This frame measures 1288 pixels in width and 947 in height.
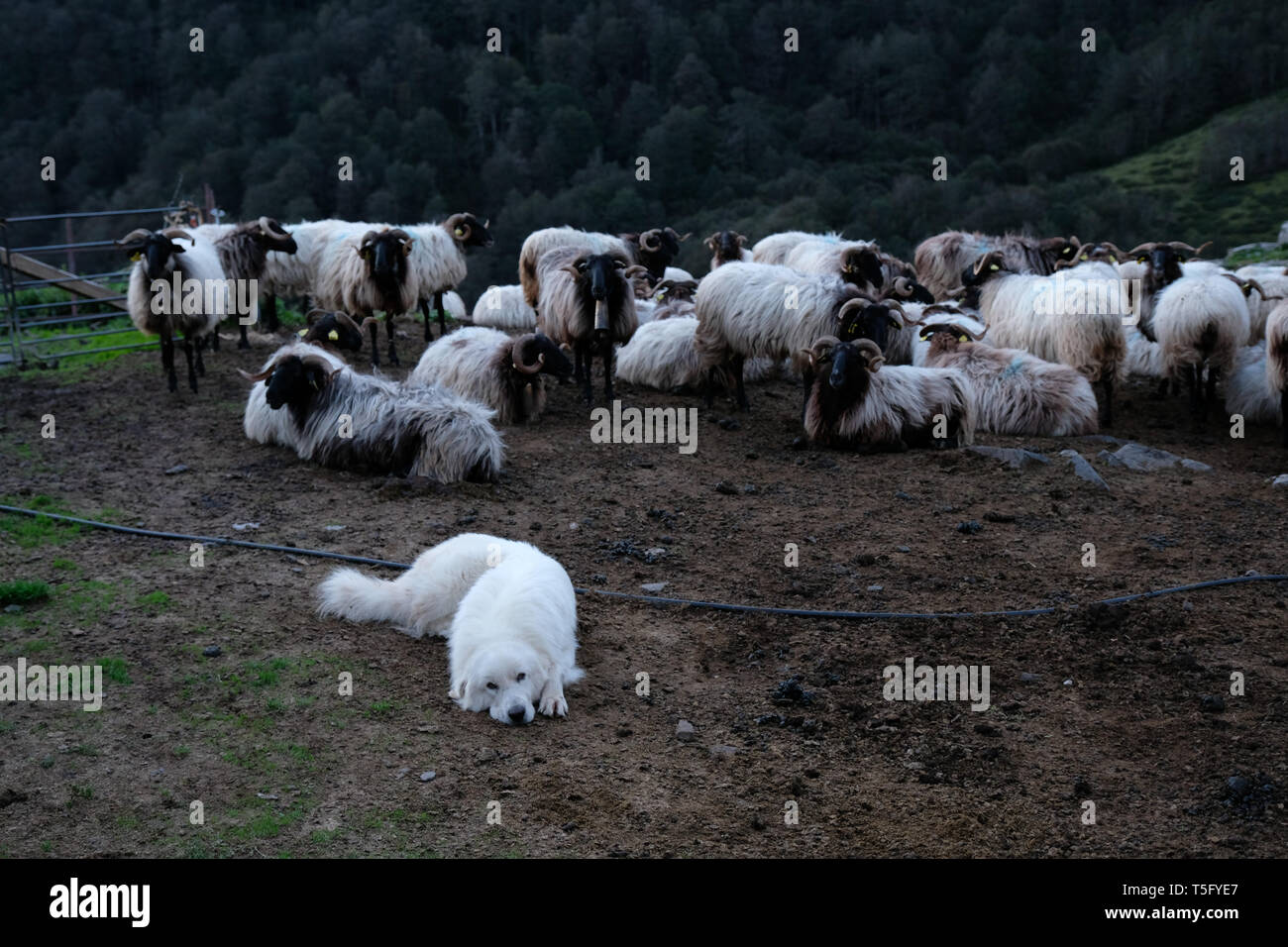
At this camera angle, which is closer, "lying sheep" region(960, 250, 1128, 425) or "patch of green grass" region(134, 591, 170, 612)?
"patch of green grass" region(134, 591, 170, 612)

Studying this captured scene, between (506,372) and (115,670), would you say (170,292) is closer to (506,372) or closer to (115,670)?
(506,372)

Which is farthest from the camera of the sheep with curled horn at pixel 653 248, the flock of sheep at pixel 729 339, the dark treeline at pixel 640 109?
the dark treeline at pixel 640 109

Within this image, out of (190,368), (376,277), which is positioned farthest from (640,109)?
(190,368)

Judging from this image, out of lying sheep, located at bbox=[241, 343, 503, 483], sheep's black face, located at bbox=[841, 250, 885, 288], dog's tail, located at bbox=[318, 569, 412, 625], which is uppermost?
sheep's black face, located at bbox=[841, 250, 885, 288]

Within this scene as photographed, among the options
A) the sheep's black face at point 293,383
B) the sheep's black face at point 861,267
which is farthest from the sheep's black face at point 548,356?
the sheep's black face at point 861,267

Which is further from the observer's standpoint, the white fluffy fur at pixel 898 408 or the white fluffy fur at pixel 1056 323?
the white fluffy fur at pixel 1056 323

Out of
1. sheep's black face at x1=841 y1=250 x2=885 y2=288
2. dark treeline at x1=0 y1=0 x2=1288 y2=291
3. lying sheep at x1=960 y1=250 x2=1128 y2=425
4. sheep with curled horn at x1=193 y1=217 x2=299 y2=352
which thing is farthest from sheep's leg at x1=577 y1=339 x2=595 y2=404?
dark treeline at x1=0 y1=0 x2=1288 y2=291

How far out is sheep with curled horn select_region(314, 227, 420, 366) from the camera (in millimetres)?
12055

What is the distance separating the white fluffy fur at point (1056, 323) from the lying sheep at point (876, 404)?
1687 mm

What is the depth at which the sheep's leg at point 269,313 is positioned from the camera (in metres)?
13.7

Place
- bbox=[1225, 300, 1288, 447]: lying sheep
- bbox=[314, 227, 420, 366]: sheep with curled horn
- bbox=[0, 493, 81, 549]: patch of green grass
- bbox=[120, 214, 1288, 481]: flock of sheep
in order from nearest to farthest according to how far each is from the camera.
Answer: bbox=[0, 493, 81, 549]: patch of green grass
bbox=[120, 214, 1288, 481]: flock of sheep
bbox=[1225, 300, 1288, 447]: lying sheep
bbox=[314, 227, 420, 366]: sheep with curled horn

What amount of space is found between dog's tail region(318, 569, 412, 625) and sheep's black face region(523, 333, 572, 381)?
13.8 ft

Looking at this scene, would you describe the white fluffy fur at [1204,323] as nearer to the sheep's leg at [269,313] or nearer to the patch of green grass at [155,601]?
the patch of green grass at [155,601]

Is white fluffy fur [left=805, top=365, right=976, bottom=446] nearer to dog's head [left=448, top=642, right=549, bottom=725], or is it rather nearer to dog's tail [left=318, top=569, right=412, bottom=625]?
dog's tail [left=318, top=569, right=412, bottom=625]
